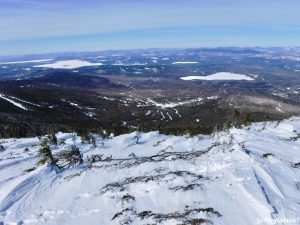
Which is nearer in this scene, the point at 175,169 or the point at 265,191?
the point at 265,191

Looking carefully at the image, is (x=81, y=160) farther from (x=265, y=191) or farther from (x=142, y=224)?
(x=265, y=191)

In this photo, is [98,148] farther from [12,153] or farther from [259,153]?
[259,153]

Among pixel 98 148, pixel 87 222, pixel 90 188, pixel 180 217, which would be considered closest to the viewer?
pixel 180 217

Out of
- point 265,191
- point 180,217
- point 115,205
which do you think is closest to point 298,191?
→ point 265,191

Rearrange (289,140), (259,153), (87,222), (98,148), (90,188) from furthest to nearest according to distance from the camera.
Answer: (98,148), (289,140), (259,153), (90,188), (87,222)

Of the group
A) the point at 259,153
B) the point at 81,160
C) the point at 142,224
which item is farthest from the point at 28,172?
the point at 259,153

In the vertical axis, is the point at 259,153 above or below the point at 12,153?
above
